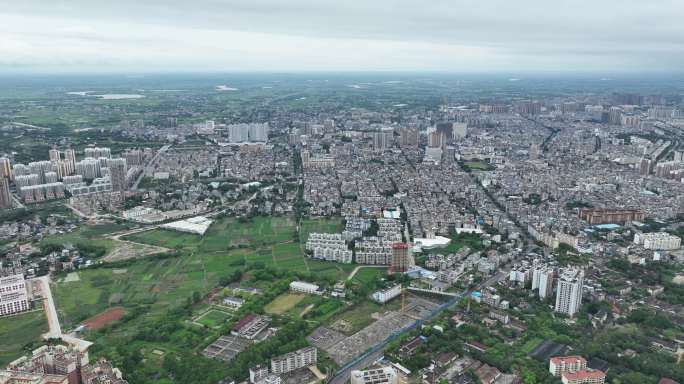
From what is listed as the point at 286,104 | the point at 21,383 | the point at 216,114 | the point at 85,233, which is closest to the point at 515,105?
the point at 286,104

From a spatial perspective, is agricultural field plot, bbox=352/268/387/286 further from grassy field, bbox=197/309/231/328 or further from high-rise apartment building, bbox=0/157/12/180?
high-rise apartment building, bbox=0/157/12/180

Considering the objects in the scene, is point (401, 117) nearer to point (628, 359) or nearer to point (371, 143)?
point (371, 143)

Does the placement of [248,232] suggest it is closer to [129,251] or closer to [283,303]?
[129,251]

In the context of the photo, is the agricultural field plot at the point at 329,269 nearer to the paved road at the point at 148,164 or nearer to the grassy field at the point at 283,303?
the grassy field at the point at 283,303

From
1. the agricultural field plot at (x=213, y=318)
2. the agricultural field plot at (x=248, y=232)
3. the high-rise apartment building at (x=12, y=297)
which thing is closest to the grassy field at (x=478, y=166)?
the agricultural field plot at (x=248, y=232)

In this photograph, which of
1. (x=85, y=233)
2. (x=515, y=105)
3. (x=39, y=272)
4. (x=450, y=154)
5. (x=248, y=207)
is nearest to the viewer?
(x=39, y=272)

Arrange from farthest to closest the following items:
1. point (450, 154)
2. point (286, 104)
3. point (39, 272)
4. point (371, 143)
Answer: point (286, 104) < point (371, 143) < point (450, 154) < point (39, 272)
